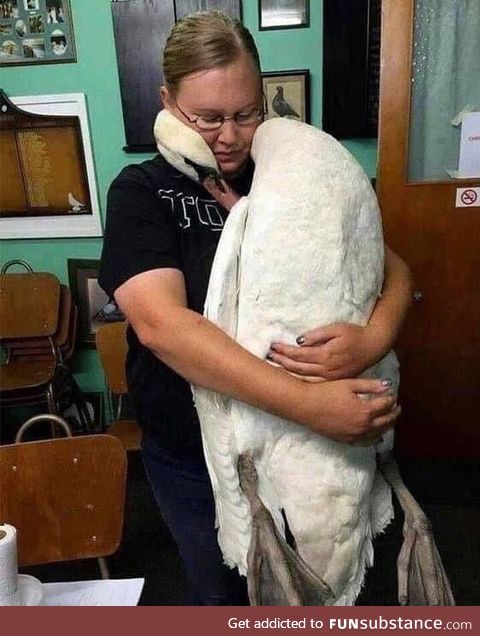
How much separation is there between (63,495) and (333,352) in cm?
71

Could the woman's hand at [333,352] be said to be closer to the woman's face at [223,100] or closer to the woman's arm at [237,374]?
the woman's arm at [237,374]

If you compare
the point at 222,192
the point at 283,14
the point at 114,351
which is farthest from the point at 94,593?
the point at 283,14

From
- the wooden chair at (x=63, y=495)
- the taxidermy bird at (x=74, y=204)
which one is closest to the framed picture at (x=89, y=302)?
the taxidermy bird at (x=74, y=204)

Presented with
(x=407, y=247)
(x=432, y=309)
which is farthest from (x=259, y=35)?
(x=432, y=309)

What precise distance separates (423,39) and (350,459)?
4.78ft

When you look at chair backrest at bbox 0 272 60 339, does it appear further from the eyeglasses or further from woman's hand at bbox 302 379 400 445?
woman's hand at bbox 302 379 400 445

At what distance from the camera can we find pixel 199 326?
66cm

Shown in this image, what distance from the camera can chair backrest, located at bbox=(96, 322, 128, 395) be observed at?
1.97 metres

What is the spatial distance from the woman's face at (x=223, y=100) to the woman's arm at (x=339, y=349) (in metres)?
0.28

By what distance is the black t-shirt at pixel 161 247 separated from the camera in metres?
0.71

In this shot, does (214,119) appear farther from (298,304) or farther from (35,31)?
(35,31)

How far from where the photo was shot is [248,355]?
2.18 ft

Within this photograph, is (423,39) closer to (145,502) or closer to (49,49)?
(49,49)

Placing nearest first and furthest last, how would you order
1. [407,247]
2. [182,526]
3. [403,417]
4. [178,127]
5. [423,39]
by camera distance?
1. [178,127]
2. [182,526]
3. [423,39]
4. [407,247]
5. [403,417]
